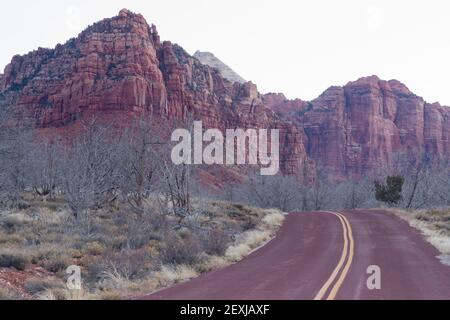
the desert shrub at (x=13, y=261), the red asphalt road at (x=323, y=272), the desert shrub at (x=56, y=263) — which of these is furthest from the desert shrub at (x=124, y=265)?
the desert shrub at (x=13, y=261)

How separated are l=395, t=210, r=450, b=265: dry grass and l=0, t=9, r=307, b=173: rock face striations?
61.7 meters

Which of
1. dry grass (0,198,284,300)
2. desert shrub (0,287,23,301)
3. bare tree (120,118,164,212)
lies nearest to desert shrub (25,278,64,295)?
dry grass (0,198,284,300)

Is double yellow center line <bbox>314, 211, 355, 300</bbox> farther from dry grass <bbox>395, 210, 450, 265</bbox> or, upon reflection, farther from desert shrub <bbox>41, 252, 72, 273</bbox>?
desert shrub <bbox>41, 252, 72, 273</bbox>

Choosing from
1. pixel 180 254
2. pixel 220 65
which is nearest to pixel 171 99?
pixel 180 254

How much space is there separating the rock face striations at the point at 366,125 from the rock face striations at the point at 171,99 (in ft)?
1.09

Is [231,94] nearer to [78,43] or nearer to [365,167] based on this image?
[78,43]

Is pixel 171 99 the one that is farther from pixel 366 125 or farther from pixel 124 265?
pixel 124 265

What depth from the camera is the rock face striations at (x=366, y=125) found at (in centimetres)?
15150

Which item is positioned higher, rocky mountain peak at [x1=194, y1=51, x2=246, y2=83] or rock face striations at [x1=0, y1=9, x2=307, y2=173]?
rocky mountain peak at [x1=194, y1=51, x2=246, y2=83]

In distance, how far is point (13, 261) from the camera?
1284cm

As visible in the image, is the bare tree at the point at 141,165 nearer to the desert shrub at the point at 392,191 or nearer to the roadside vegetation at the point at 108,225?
the roadside vegetation at the point at 108,225

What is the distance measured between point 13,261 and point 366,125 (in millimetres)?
152787

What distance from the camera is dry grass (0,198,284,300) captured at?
11.1 meters
